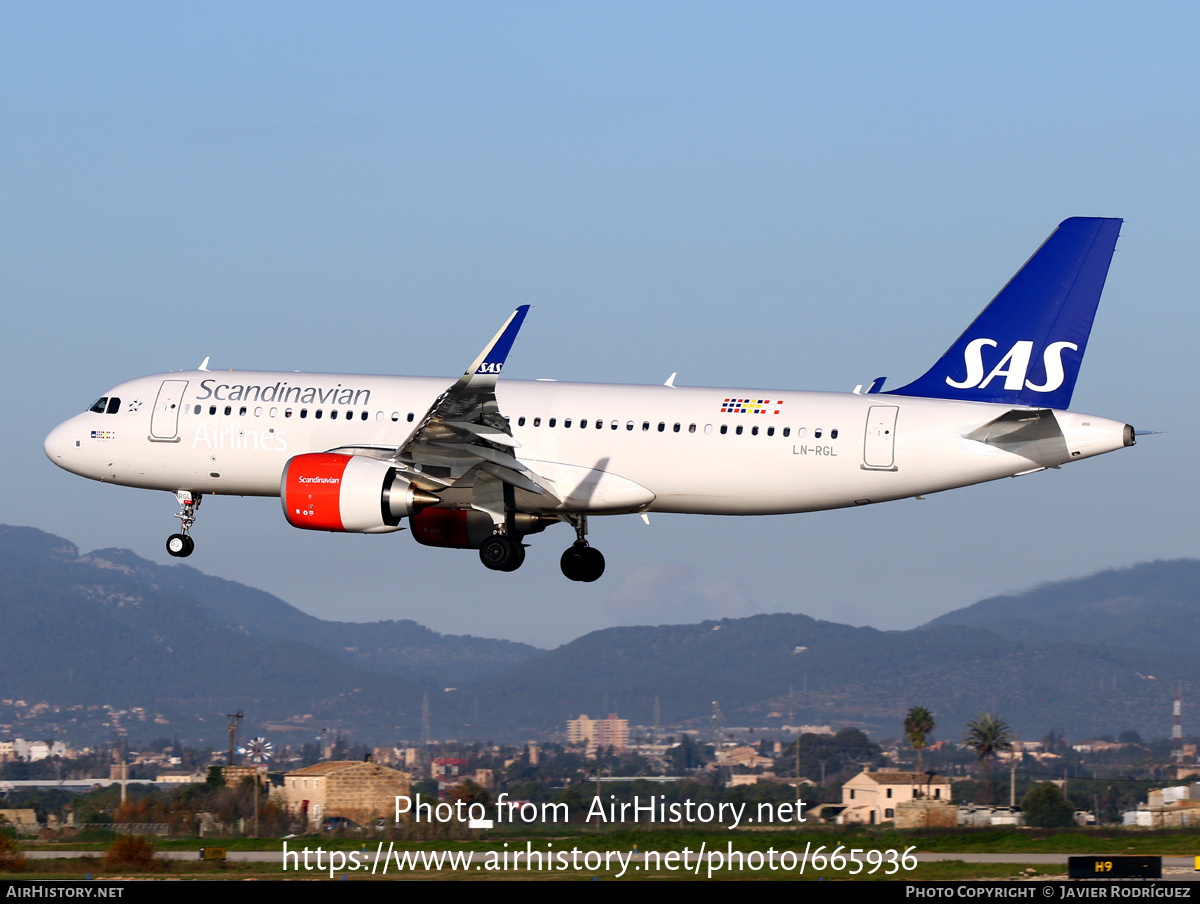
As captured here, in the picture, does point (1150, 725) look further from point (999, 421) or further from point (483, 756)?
point (999, 421)

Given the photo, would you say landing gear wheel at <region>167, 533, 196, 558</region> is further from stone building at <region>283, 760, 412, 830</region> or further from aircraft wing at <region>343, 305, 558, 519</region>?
stone building at <region>283, 760, 412, 830</region>

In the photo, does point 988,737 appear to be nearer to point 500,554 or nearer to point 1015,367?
point 1015,367

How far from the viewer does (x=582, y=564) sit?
4450cm

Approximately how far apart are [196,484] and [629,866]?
17536 mm

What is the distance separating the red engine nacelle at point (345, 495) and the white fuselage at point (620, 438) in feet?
7.59

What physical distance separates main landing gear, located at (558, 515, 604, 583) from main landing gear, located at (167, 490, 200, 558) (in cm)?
1102

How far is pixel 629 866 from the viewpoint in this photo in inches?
1390

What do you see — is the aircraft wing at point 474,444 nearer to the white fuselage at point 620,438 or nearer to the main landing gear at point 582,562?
the white fuselage at point 620,438

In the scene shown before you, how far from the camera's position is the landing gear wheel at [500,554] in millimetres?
41312

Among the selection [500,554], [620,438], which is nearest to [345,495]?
[500,554]

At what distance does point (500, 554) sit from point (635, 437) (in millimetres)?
4769

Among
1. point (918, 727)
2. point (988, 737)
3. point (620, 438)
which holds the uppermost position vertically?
point (620, 438)

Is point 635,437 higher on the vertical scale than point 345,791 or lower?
higher
